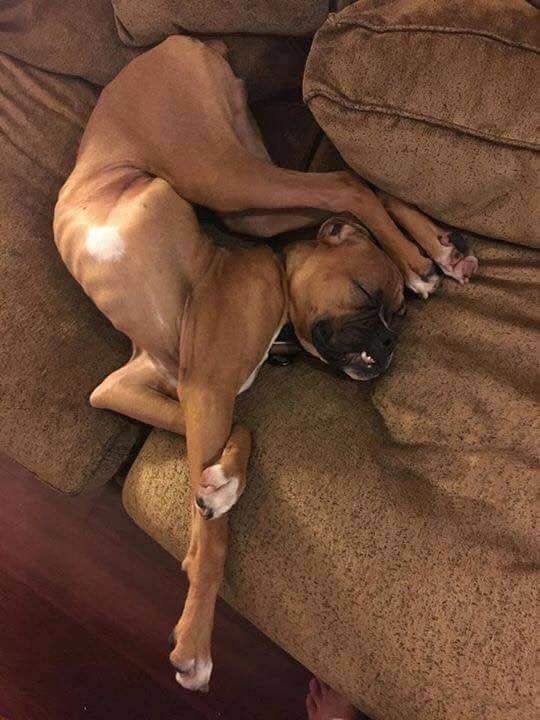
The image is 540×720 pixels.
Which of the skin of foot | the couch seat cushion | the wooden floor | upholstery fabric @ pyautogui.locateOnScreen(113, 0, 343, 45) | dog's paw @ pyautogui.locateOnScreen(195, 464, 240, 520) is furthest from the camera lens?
the wooden floor

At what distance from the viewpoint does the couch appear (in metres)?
1.34

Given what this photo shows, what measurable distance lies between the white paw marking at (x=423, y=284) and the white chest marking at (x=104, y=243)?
29.0 inches

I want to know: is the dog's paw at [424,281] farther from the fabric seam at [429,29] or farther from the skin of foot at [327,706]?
the skin of foot at [327,706]

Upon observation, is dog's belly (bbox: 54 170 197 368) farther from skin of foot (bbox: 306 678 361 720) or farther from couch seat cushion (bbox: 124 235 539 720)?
skin of foot (bbox: 306 678 361 720)

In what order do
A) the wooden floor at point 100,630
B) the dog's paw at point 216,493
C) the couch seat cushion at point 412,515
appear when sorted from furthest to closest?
the wooden floor at point 100,630 → the dog's paw at point 216,493 → the couch seat cushion at point 412,515

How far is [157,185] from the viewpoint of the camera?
1786 millimetres

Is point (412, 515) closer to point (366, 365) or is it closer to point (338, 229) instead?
point (366, 365)

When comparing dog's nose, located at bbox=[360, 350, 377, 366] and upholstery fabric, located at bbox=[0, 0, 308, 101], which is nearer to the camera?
dog's nose, located at bbox=[360, 350, 377, 366]

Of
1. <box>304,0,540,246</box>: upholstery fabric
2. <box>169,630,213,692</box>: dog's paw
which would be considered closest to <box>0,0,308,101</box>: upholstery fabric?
<box>304,0,540,246</box>: upholstery fabric

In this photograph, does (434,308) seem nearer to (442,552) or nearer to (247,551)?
(442,552)

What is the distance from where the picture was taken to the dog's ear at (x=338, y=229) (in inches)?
67.8

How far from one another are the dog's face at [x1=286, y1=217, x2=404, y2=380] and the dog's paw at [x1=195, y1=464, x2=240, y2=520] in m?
0.39

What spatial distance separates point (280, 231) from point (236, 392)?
0.50 meters

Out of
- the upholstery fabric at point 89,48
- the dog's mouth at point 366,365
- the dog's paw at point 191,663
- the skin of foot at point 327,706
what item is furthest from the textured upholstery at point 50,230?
the skin of foot at point 327,706
